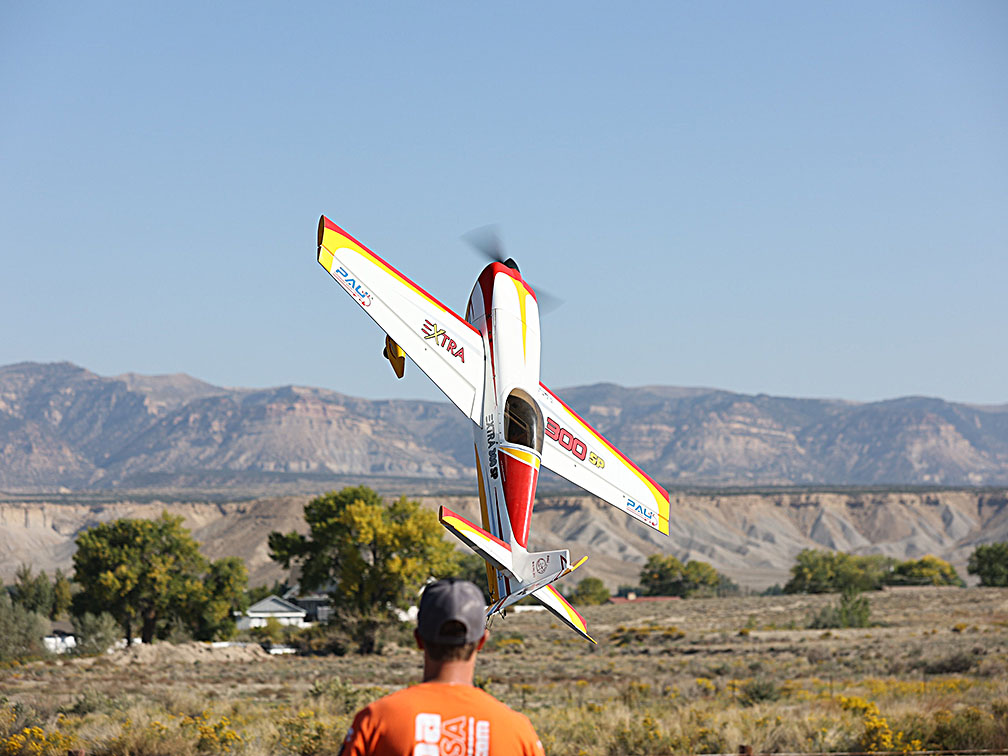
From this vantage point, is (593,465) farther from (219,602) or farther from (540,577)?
(219,602)

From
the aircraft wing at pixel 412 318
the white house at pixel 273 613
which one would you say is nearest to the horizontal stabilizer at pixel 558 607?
the aircraft wing at pixel 412 318

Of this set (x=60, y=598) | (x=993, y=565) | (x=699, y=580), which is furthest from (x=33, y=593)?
(x=993, y=565)

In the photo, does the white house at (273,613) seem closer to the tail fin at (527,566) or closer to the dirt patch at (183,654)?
the dirt patch at (183,654)

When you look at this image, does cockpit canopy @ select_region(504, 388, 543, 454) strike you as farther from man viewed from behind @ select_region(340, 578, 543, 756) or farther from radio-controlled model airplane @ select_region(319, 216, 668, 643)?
man viewed from behind @ select_region(340, 578, 543, 756)

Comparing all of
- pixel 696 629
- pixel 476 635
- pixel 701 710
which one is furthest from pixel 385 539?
pixel 476 635

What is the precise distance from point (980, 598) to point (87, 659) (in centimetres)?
6530

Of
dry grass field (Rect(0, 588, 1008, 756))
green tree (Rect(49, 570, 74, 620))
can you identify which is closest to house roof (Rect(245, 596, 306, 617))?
green tree (Rect(49, 570, 74, 620))

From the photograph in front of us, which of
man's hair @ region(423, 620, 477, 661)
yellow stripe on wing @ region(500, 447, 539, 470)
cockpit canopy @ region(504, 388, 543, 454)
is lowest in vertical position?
man's hair @ region(423, 620, 477, 661)

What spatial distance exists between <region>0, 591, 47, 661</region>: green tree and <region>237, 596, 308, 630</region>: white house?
122 feet

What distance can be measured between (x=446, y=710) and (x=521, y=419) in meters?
8.52

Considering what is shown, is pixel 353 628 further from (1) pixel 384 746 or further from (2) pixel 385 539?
(1) pixel 384 746

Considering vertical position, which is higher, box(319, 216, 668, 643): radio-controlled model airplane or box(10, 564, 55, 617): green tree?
box(319, 216, 668, 643): radio-controlled model airplane

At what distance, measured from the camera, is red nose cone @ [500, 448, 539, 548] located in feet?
43.2

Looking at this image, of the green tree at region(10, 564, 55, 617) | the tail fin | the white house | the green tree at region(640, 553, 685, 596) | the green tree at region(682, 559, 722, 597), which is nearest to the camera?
the tail fin
